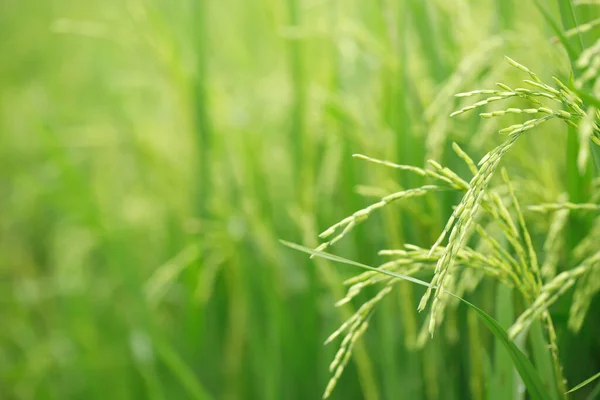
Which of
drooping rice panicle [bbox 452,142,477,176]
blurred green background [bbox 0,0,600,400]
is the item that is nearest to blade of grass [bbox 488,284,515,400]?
blurred green background [bbox 0,0,600,400]

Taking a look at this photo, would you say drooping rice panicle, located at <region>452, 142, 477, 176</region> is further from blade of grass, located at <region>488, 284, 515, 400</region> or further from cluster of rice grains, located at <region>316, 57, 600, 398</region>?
blade of grass, located at <region>488, 284, 515, 400</region>

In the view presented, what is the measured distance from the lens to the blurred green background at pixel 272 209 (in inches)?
44.6

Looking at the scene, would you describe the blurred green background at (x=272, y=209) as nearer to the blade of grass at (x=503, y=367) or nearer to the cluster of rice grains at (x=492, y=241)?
the blade of grass at (x=503, y=367)

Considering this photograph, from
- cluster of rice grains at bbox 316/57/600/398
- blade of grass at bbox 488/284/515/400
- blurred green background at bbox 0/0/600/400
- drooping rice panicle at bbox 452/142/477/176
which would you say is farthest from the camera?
blurred green background at bbox 0/0/600/400

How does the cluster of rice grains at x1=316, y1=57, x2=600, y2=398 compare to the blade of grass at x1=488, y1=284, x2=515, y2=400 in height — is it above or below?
above

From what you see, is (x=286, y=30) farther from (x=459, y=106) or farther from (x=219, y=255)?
(x=219, y=255)

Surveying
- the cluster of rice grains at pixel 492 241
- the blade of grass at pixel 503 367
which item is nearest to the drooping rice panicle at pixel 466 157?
the cluster of rice grains at pixel 492 241

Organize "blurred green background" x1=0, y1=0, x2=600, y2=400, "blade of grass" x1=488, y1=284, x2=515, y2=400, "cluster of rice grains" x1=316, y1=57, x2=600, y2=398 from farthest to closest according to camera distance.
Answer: "blurred green background" x1=0, y1=0, x2=600, y2=400 → "blade of grass" x1=488, y1=284, x2=515, y2=400 → "cluster of rice grains" x1=316, y1=57, x2=600, y2=398

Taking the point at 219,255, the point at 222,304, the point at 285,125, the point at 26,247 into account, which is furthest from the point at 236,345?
the point at 26,247

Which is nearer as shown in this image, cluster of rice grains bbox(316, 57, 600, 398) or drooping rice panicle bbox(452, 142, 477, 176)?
cluster of rice grains bbox(316, 57, 600, 398)

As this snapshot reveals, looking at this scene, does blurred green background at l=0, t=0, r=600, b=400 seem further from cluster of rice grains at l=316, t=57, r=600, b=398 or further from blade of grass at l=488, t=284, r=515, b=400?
cluster of rice grains at l=316, t=57, r=600, b=398

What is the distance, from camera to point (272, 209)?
1.74 meters

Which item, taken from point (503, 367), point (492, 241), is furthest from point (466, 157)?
point (503, 367)

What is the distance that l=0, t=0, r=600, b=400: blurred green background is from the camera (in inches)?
44.6
